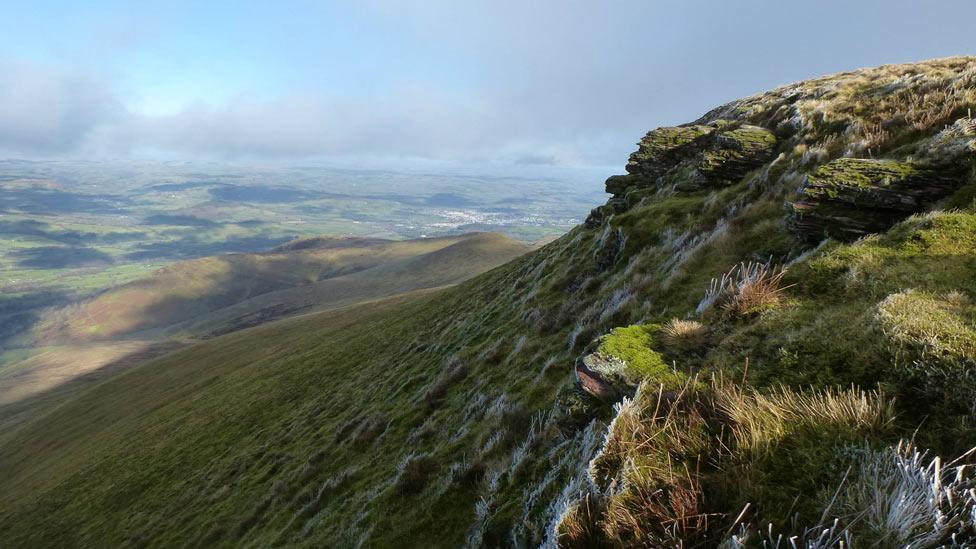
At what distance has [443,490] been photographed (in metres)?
8.82

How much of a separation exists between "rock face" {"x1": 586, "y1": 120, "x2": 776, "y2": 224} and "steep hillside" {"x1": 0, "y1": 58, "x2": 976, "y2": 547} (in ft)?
0.59

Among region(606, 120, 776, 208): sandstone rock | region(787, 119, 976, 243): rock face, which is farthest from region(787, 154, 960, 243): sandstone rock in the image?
region(606, 120, 776, 208): sandstone rock

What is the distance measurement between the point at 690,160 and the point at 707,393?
26.2m

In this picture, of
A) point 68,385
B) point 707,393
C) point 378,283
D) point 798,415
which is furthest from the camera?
point 378,283

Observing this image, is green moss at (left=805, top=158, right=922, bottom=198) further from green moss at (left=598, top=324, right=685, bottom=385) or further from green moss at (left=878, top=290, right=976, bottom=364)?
green moss at (left=598, top=324, right=685, bottom=385)

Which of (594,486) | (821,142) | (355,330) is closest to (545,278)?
(821,142)

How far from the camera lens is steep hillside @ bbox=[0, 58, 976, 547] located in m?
3.84


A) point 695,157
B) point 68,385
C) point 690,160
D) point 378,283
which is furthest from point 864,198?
point 68,385

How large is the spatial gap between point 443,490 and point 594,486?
5.28 meters

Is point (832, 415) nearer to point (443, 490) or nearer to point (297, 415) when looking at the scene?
point (443, 490)

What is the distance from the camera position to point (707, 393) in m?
5.12

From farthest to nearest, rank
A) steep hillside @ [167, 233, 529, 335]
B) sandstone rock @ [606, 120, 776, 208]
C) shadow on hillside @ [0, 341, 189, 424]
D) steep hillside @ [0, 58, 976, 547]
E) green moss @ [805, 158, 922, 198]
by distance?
steep hillside @ [167, 233, 529, 335], shadow on hillside @ [0, 341, 189, 424], sandstone rock @ [606, 120, 776, 208], green moss @ [805, 158, 922, 198], steep hillside @ [0, 58, 976, 547]

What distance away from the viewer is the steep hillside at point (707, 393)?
384 cm

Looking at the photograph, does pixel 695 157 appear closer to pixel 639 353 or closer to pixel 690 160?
pixel 690 160
